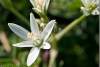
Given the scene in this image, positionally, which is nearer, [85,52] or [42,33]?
[42,33]

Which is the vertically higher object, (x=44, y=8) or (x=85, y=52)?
(x=44, y=8)

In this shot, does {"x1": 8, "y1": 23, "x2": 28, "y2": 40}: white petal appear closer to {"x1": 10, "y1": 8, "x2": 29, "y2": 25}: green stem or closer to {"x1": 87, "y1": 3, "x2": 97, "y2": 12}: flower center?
{"x1": 87, "y1": 3, "x2": 97, "y2": 12}: flower center

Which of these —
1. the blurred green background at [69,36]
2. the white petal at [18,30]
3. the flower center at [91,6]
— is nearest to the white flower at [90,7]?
the flower center at [91,6]

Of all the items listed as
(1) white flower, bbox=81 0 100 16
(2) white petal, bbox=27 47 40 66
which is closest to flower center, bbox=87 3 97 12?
(1) white flower, bbox=81 0 100 16

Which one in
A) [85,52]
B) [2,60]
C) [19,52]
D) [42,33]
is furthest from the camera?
[85,52]

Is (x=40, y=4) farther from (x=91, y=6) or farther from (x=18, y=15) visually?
(x=18, y=15)

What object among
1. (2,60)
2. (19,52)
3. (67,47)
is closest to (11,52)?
(19,52)

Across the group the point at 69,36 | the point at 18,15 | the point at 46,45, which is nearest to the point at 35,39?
the point at 46,45

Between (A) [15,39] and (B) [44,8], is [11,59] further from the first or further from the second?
(B) [44,8]

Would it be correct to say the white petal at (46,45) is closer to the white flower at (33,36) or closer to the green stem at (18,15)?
the white flower at (33,36)
